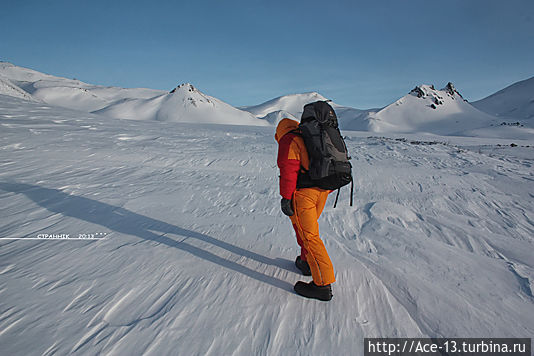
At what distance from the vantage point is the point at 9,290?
6.45 ft

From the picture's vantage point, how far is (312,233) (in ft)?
6.79

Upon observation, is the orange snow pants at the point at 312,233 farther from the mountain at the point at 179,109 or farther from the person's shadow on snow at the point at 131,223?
the mountain at the point at 179,109

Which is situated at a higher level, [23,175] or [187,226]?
[23,175]

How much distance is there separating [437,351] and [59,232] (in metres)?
4.02

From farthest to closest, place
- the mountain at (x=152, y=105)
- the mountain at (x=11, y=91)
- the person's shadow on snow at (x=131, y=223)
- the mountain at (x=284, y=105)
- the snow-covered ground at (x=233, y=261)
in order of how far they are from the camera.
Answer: the mountain at (x=284, y=105) → the mountain at (x=152, y=105) → the mountain at (x=11, y=91) → the person's shadow on snow at (x=131, y=223) → the snow-covered ground at (x=233, y=261)

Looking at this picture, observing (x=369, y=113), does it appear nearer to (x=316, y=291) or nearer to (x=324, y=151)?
(x=324, y=151)

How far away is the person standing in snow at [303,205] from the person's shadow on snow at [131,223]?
34 cm

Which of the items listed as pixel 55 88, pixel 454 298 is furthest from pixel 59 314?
pixel 55 88

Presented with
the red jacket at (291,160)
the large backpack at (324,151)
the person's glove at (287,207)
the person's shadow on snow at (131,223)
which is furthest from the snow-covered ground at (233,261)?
the large backpack at (324,151)

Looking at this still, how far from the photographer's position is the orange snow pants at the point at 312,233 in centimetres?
201

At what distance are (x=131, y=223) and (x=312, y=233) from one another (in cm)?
250

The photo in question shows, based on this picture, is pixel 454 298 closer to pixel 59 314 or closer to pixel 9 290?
pixel 59 314

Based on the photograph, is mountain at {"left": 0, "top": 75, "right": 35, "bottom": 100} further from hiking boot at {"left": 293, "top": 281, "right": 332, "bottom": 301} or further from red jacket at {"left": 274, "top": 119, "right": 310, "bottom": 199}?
hiking boot at {"left": 293, "top": 281, "right": 332, "bottom": 301}

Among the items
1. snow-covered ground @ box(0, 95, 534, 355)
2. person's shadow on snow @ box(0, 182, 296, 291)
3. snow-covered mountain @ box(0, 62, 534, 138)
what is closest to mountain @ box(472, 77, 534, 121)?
snow-covered mountain @ box(0, 62, 534, 138)
